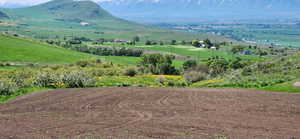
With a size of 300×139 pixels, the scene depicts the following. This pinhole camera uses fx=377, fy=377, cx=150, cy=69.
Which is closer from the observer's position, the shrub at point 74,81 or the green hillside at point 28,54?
the shrub at point 74,81

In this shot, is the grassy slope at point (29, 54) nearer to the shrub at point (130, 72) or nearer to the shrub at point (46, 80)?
the shrub at point (130, 72)

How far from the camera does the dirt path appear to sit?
19188mm

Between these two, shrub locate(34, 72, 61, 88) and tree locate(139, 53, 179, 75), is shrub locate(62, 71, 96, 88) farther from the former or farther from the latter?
tree locate(139, 53, 179, 75)

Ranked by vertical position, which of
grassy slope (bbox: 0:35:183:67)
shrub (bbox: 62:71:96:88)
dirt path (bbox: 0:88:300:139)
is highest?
dirt path (bbox: 0:88:300:139)

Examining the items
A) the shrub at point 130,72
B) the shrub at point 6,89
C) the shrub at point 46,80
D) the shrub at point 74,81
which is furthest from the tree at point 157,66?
the shrub at point 6,89

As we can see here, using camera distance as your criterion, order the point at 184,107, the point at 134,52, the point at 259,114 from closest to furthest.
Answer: the point at 259,114
the point at 184,107
the point at 134,52

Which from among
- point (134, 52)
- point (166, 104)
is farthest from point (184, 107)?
point (134, 52)

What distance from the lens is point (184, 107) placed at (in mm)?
25547

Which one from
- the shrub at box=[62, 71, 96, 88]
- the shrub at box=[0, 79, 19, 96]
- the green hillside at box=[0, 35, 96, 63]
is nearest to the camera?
the shrub at box=[0, 79, 19, 96]

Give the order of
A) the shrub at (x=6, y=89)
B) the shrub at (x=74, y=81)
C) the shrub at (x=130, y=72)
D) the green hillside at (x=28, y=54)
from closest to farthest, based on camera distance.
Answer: the shrub at (x=6, y=89), the shrub at (x=74, y=81), the shrub at (x=130, y=72), the green hillside at (x=28, y=54)

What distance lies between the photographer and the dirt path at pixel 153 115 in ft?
63.0

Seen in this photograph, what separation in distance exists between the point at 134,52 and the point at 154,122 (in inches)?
4373

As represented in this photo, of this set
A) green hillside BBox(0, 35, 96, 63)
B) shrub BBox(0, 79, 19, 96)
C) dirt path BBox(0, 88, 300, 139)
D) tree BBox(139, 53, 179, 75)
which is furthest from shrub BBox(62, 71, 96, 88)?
green hillside BBox(0, 35, 96, 63)

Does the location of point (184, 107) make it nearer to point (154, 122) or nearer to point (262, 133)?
point (154, 122)
